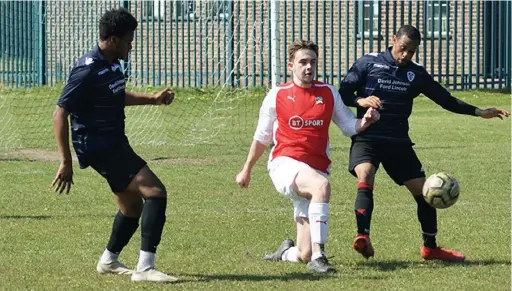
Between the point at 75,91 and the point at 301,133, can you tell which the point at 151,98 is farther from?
the point at 301,133

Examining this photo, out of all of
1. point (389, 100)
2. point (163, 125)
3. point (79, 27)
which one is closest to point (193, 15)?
point (79, 27)

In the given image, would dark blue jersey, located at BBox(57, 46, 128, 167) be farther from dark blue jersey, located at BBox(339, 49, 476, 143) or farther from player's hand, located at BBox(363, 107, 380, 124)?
dark blue jersey, located at BBox(339, 49, 476, 143)

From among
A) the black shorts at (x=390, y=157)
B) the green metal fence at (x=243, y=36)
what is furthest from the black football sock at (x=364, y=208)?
the green metal fence at (x=243, y=36)

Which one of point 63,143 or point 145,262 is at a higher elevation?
point 63,143

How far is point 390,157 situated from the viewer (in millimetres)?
9125

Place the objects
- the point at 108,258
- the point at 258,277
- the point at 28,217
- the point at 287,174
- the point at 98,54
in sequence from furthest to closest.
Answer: the point at 28,217
the point at 287,174
the point at 108,258
the point at 258,277
the point at 98,54

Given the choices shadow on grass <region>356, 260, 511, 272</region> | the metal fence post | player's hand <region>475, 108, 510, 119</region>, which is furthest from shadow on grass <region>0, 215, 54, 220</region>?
the metal fence post

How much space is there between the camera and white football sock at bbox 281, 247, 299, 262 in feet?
29.0

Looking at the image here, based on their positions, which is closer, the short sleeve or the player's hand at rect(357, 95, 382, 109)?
the short sleeve

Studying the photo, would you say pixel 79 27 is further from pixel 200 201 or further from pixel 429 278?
pixel 429 278

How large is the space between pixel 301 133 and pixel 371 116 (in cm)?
53

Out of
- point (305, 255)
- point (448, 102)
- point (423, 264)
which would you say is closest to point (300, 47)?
point (448, 102)

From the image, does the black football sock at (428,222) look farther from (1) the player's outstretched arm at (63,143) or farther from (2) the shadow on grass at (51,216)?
(2) the shadow on grass at (51,216)

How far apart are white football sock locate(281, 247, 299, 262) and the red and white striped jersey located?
65 cm
